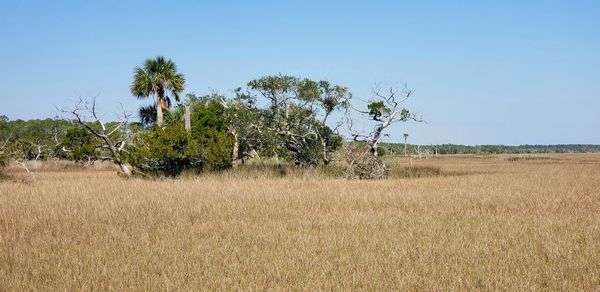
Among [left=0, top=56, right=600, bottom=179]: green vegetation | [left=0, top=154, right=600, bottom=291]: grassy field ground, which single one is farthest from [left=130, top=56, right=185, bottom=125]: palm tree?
[left=0, top=154, right=600, bottom=291]: grassy field ground

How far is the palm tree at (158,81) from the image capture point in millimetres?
30469

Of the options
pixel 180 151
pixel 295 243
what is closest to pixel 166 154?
pixel 180 151

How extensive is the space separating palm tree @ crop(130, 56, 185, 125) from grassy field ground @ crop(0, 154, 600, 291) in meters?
17.4

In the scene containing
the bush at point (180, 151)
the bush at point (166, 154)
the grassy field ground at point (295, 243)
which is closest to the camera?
the grassy field ground at point (295, 243)

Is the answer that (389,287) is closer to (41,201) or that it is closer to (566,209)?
(566,209)

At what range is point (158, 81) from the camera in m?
30.6

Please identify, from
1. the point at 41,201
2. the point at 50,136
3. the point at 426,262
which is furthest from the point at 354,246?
the point at 50,136

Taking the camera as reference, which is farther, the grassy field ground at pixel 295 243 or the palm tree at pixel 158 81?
the palm tree at pixel 158 81

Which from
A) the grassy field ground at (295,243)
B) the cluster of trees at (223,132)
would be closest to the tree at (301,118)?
the cluster of trees at (223,132)

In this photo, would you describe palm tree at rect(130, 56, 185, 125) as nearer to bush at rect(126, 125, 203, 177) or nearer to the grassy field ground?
bush at rect(126, 125, 203, 177)

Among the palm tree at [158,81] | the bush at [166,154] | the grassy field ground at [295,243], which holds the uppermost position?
the palm tree at [158,81]

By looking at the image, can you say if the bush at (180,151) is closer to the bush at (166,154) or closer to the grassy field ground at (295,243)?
the bush at (166,154)

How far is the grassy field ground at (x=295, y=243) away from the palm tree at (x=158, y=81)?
57.0ft

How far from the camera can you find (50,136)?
2170 inches
